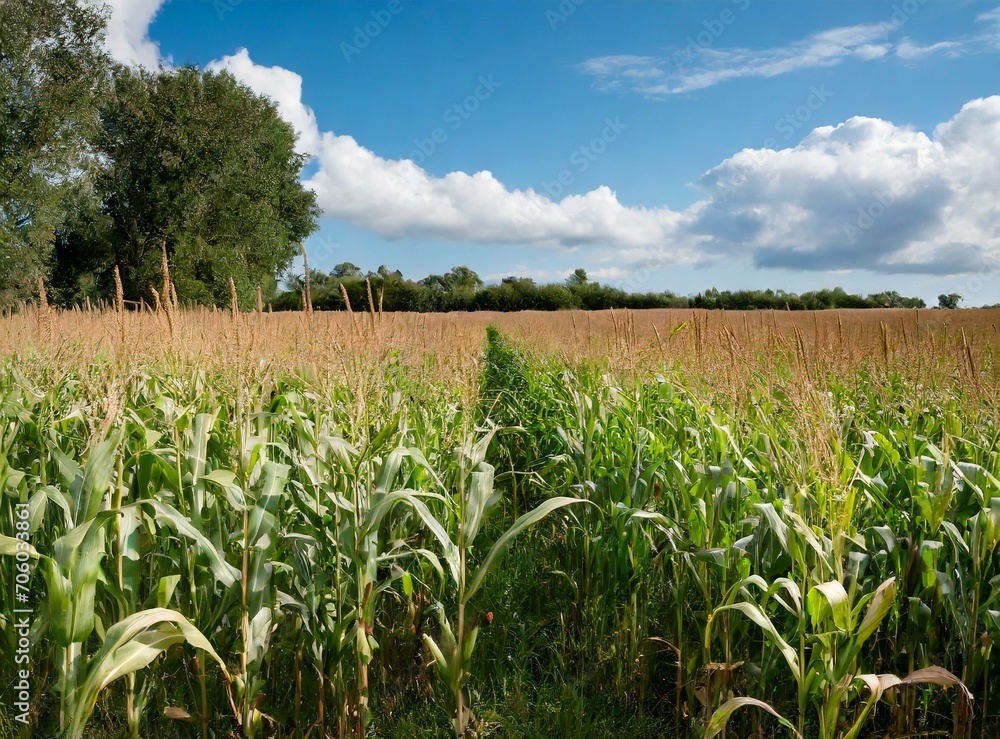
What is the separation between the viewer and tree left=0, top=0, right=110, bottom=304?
18531 mm

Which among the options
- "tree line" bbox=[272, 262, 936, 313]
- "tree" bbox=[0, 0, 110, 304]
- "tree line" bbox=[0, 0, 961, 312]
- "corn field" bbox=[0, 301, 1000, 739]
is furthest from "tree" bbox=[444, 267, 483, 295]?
"corn field" bbox=[0, 301, 1000, 739]

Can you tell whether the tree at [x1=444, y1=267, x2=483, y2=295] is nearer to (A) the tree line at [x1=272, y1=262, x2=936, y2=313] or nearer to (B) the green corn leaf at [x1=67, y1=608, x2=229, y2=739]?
(A) the tree line at [x1=272, y1=262, x2=936, y2=313]

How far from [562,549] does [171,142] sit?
25.6 metres

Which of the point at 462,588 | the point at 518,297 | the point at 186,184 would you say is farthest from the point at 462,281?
the point at 462,588

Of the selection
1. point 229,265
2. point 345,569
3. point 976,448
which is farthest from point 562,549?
point 229,265

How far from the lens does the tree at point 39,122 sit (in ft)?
60.8

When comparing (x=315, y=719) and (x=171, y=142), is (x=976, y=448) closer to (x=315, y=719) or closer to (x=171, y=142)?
(x=315, y=719)

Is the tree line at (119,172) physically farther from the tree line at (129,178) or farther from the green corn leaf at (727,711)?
the green corn leaf at (727,711)

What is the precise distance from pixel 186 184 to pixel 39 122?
5.04 meters

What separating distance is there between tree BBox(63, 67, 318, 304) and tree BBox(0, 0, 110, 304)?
2838mm

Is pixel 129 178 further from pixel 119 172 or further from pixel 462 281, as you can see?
pixel 462 281

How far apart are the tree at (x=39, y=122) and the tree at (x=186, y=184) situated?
2838 mm

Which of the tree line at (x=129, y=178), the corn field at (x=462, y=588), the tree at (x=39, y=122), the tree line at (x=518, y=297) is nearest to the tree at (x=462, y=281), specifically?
the tree line at (x=518, y=297)

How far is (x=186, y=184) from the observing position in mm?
23562
